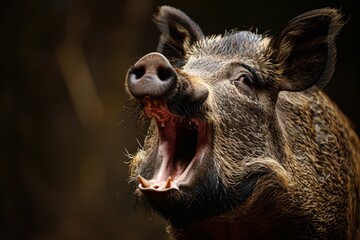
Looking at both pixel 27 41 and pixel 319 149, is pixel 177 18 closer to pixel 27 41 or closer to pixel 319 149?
pixel 319 149

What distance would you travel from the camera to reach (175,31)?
→ 20.9 ft

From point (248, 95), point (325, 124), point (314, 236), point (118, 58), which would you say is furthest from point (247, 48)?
point (118, 58)

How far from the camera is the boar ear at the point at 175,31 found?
20.4 feet

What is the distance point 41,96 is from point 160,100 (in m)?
5.76

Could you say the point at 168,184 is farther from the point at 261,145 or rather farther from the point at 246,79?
the point at 246,79

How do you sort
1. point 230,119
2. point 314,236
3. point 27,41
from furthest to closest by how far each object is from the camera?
point 27,41 → point 314,236 → point 230,119

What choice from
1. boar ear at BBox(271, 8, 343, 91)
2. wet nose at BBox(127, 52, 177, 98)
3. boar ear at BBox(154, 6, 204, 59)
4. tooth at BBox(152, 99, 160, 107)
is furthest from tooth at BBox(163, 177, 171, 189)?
boar ear at BBox(154, 6, 204, 59)

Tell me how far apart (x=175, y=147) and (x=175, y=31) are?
5.86 ft

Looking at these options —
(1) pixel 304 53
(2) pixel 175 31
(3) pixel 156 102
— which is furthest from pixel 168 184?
(2) pixel 175 31

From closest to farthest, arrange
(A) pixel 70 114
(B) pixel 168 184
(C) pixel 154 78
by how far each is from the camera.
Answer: (C) pixel 154 78, (B) pixel 168 184, (A) pixel 70 114

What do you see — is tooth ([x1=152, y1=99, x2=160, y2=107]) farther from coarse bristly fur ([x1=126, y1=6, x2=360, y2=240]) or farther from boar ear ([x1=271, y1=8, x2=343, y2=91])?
boar ear ([x1=271, y1=8, x2=343, y2=91])

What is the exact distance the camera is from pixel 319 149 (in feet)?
18.9

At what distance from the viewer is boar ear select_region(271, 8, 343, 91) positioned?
5.57m

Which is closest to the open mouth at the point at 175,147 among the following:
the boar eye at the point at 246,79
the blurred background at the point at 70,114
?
the boar eye at the point at 246,79
